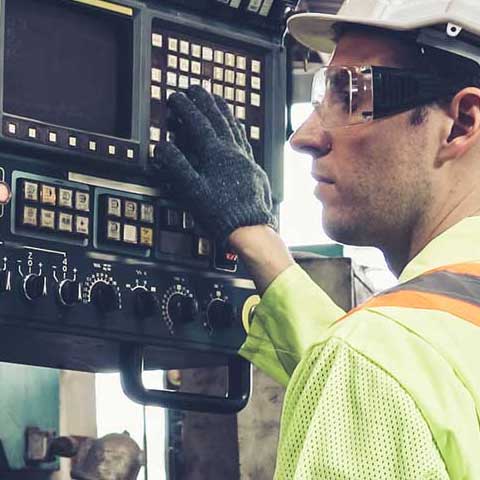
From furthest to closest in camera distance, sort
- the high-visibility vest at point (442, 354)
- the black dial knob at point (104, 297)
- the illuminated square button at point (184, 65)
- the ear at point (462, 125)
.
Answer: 1. the illuminated square button at point (184, 65)
2. the black dial knob at point (104, 297)
3. the ear at point (462, 125)
4. the high-visibility vest at point (442, 354)

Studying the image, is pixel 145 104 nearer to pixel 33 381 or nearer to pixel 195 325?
pixel 195 325

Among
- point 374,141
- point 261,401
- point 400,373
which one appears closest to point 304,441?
point 400,373

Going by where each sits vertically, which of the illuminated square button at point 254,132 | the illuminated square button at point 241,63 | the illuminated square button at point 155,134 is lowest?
the illuminated square button at point 155,134

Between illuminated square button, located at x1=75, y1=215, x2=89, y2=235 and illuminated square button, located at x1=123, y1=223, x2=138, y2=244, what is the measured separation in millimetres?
67

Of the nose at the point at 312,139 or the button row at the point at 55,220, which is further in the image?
the button row at the point at 55,220

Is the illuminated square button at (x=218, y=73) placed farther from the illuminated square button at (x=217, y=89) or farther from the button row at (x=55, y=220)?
the button row at (x=55, y=220)

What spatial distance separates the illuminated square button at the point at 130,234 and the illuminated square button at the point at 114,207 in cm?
2

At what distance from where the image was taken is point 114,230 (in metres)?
2.35

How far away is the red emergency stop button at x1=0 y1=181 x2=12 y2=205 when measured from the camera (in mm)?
2223

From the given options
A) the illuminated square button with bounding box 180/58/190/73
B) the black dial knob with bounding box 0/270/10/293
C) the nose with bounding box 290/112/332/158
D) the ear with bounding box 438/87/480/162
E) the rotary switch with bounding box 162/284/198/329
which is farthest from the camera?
the illuminated square button with bounding box 180/58/190/73

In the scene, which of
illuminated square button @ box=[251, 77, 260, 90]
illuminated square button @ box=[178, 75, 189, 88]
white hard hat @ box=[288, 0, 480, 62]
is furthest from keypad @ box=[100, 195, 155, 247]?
white hard hat @ box=[288, 0, 480, 62]

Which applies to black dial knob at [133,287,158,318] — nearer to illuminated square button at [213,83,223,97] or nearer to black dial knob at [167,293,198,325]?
black dial knob at [167,293,198,325]

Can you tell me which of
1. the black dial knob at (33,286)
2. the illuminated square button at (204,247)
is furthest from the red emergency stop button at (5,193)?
the illuminated square button at (204,247)

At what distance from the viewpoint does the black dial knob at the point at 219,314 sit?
8.02ft
